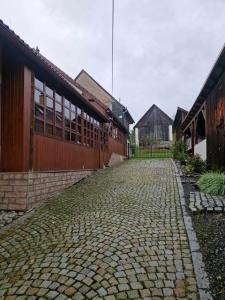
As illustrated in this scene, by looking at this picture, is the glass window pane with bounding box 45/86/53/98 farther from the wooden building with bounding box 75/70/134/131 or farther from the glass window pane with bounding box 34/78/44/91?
the wooden building with bounding box 75/70/134/131

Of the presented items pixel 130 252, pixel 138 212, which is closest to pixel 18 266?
pixel 130 252

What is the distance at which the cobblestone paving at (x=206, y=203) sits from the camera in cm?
Result: 606

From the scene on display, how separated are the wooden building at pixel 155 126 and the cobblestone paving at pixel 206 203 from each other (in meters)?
31.1

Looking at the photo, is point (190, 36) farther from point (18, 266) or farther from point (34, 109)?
point (18, 266)

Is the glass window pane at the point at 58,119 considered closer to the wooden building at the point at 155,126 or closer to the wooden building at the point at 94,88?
the wooden building at the point at 94,88

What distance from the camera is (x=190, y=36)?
1475cm

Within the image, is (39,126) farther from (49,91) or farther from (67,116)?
(67,116)

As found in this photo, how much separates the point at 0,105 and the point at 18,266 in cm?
482

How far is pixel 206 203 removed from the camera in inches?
255

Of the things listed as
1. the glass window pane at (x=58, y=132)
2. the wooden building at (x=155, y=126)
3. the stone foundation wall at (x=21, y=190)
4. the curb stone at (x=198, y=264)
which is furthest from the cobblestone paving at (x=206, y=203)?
the wooden building at (x=155, y=126)

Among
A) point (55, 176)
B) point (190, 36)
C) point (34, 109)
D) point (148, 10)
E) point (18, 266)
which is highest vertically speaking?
point (190, 36)

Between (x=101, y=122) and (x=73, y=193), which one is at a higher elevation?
(x=101, y=122)

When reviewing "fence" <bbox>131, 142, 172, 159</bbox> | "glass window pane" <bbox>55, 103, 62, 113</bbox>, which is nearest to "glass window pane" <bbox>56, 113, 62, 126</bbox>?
"glass window pane" <bbox>55, 103, 62, 113</bbox>

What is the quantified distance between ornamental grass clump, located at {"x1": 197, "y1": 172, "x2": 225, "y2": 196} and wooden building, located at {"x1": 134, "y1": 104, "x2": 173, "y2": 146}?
2979 centimetres
